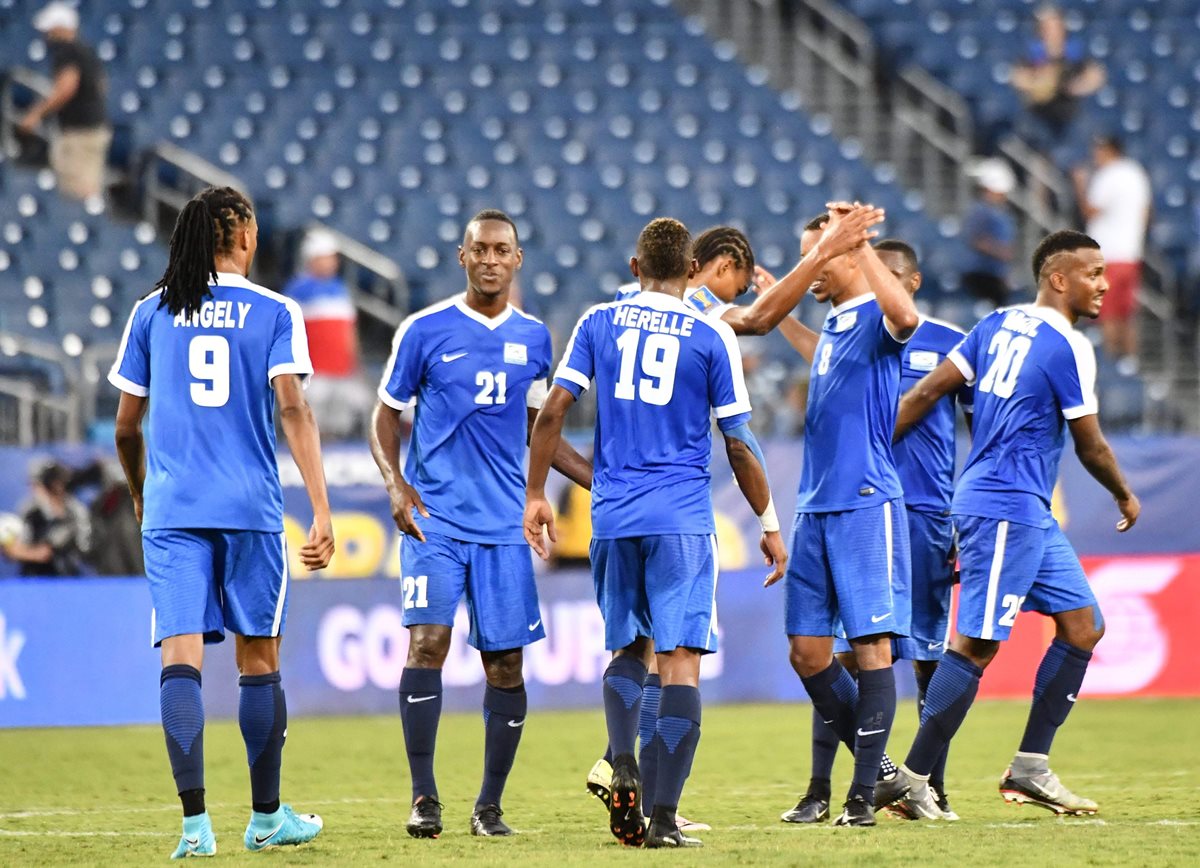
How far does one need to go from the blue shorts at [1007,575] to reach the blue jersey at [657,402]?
1.23 m

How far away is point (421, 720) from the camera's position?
6.87 meters

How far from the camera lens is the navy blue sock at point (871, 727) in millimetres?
6957

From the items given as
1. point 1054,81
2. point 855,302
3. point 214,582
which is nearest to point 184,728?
point 214,582

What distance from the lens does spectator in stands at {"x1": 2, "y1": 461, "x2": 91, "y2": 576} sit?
13688mm

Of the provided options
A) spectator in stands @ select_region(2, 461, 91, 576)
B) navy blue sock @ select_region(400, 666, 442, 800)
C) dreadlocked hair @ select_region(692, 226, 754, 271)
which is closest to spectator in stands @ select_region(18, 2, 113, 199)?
spectator in stands @ select_region(2, 461, 91, 576)

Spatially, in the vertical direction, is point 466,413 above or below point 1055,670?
above

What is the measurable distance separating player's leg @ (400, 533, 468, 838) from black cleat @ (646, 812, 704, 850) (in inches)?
37.7

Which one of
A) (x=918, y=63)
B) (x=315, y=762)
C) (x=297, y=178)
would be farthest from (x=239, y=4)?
(x=315, y=762)

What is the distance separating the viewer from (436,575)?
6.93 m

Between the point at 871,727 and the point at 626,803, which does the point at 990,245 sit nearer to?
A: the point at 871,727

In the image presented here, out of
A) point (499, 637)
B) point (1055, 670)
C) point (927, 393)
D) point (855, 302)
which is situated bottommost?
point (1055, 670)

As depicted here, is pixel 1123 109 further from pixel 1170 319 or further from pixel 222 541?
pixel 222 541

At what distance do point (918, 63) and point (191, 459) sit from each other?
53.1 ft

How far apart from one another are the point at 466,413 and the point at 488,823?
159 centimetres
